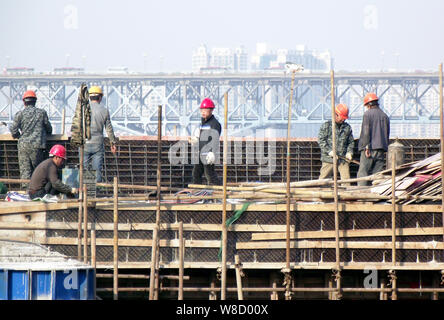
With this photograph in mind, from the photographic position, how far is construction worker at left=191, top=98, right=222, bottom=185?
19344 millimetres

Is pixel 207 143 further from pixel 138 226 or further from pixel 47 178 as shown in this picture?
pixel 47 178

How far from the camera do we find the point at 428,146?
21.5 m

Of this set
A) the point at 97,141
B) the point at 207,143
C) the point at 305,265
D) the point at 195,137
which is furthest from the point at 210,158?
the point at 305,265

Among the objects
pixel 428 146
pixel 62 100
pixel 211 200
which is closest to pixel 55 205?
pixel 211 200

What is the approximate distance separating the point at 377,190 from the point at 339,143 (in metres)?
2.27

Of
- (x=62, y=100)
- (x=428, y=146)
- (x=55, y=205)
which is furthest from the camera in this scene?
(x=62, y=100)

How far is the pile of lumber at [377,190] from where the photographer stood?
17.3m

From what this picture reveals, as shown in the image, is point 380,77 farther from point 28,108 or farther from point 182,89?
point 28,108

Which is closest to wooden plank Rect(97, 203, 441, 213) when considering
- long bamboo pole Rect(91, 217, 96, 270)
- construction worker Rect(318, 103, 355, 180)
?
long bamboo pole Rect(91, 217, 96, 270)

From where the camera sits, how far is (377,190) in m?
17.7

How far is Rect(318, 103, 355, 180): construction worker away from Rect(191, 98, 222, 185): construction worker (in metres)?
1.89

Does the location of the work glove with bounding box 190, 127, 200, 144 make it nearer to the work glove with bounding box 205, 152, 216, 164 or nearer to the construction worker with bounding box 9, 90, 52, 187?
the work glove with bounding box 205, 152, 216, 164

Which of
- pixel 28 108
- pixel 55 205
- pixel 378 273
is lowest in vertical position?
pixel 378 273
